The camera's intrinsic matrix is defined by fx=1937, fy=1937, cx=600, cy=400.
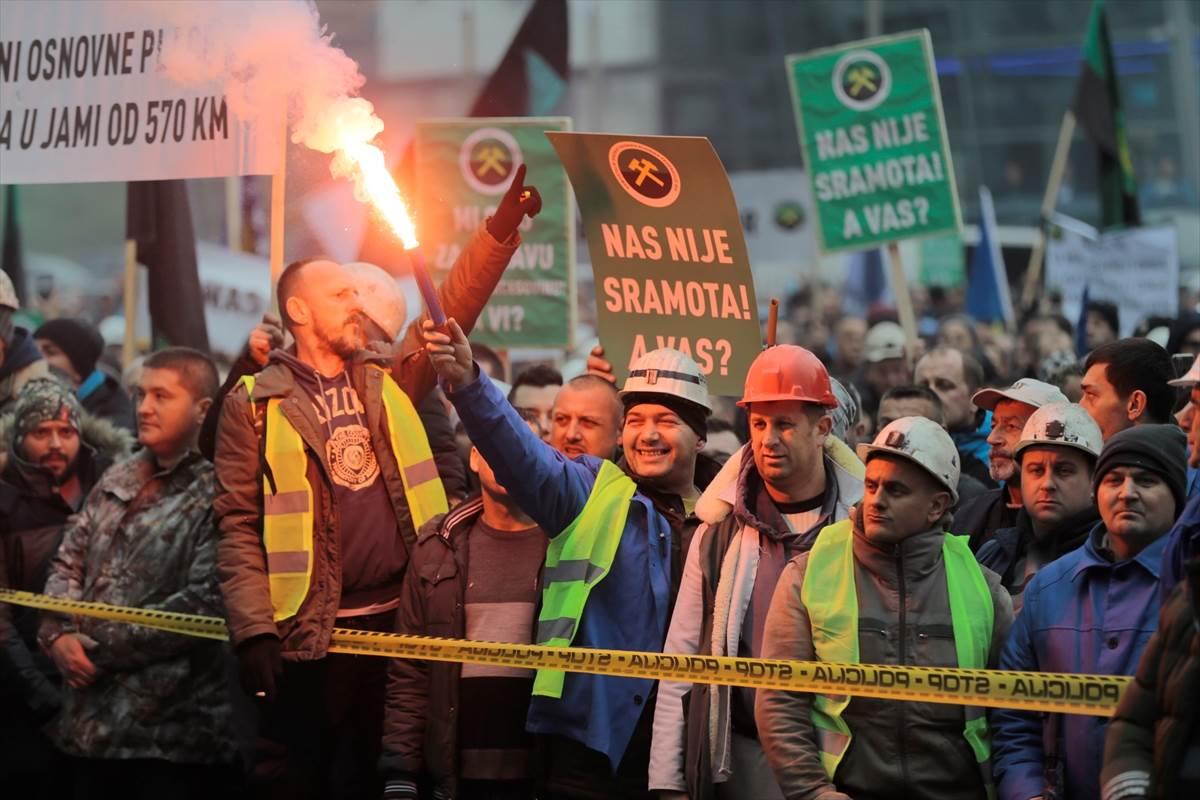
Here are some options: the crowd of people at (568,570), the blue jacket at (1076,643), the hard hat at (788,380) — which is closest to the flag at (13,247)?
the crowd of people at (568,570)

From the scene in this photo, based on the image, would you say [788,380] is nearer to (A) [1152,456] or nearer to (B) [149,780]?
(A) [1152,456]

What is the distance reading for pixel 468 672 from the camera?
19.7 ft

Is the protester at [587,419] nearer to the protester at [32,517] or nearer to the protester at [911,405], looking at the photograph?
the protester at [911,405]

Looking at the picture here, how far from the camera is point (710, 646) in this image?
218 inches

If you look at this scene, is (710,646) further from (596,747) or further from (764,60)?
(764,60)

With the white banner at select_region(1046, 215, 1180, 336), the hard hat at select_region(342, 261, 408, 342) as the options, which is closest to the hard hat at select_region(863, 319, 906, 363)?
the white banner at select_region(1046, 215, 1180, 336)

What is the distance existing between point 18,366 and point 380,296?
2.24 metres

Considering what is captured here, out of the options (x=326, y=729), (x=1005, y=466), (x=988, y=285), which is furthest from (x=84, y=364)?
(x=988, y=285)

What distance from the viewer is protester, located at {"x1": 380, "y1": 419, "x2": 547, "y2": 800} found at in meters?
5.96

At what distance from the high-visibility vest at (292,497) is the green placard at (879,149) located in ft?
17.5

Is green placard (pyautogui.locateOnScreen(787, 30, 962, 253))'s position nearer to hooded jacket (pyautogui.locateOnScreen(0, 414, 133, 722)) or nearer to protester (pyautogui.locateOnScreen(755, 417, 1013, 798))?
hooded jacket (pyautogui.locateOnScreen(0, 414, 133, 722))

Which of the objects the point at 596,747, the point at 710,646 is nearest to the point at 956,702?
the point at 710,646

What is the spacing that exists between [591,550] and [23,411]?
9.50 feet

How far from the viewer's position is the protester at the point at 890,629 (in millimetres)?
5066
